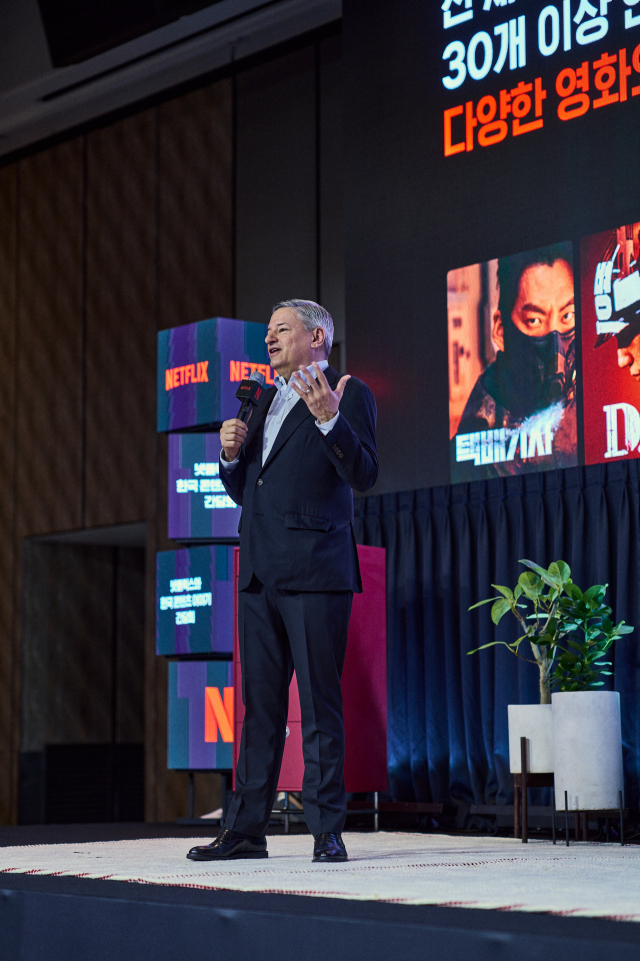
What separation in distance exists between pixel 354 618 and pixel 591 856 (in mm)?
1536

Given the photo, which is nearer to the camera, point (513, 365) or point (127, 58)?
point (513, 365)

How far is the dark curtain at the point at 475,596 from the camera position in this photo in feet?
14.7

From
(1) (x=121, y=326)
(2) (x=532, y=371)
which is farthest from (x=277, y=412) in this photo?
(1) (x=121, y=326)

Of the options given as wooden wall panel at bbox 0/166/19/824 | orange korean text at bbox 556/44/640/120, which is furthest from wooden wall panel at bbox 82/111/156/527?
orange korean text at bbox 556/44/640/120

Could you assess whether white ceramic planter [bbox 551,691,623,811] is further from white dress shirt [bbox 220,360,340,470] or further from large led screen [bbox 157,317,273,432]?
large led screen [bbox 157,317,273,432]

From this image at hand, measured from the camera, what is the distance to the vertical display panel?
4777 mm

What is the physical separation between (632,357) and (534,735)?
4.96ft

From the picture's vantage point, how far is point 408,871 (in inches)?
81.7

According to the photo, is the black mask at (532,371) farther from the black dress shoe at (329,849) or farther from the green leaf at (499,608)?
the black dress shoe at (329,849)

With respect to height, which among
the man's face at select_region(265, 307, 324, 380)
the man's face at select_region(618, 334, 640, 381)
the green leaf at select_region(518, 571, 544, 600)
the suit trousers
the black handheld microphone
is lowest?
the suit trousers

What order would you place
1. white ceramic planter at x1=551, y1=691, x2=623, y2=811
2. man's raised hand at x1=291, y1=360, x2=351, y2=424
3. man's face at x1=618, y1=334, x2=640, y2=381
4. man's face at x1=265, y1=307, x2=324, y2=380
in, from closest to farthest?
man's raised hand at x1=291, y1=360, x2=351, y2=424
man's face at x1=265, y1=307, x2=324, y2=380
white ceramic planter at x1=551, y1=691, x2=623, y2=811
man's face at x1=618, y1=334, x2=640, y2=381

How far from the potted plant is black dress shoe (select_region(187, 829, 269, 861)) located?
1.31 meters

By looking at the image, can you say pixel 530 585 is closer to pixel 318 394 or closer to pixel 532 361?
pixel 532 361

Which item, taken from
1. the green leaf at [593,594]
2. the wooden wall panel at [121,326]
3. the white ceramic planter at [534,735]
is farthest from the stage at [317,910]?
the wooden wall panel at [121,326]
